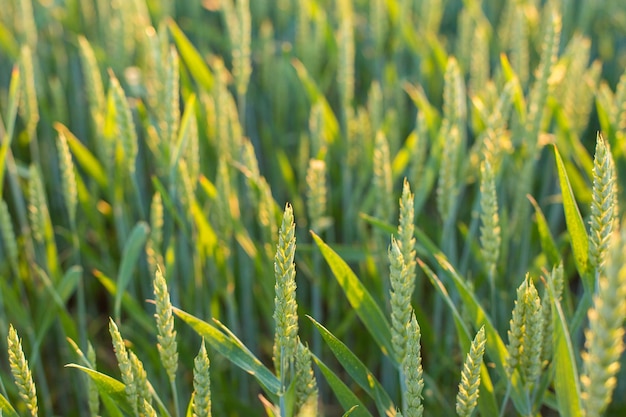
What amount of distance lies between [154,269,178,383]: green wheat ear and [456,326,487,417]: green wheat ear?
0.26m

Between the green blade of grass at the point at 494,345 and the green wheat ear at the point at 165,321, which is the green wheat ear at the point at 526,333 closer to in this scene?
the green blade of grass at the point at 494,345

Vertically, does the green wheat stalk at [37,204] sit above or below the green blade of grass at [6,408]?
above

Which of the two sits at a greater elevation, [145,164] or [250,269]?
[145,164]

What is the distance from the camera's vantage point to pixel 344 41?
1117mm

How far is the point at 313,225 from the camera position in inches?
37.6

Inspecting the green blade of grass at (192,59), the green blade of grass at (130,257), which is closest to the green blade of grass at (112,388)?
the green blade of grass at (130,257)

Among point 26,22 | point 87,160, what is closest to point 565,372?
point 87,160

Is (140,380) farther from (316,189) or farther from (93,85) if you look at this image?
(93,85)

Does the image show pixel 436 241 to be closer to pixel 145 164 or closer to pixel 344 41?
pixel 344 41

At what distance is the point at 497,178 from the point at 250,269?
39 centimetres

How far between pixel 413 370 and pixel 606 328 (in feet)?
0.69

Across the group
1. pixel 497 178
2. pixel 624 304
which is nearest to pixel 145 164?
pixel 497 178

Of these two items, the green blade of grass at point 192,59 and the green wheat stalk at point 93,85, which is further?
A: the green blade of grass at point 192,59

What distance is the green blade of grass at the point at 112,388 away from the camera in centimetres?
69
